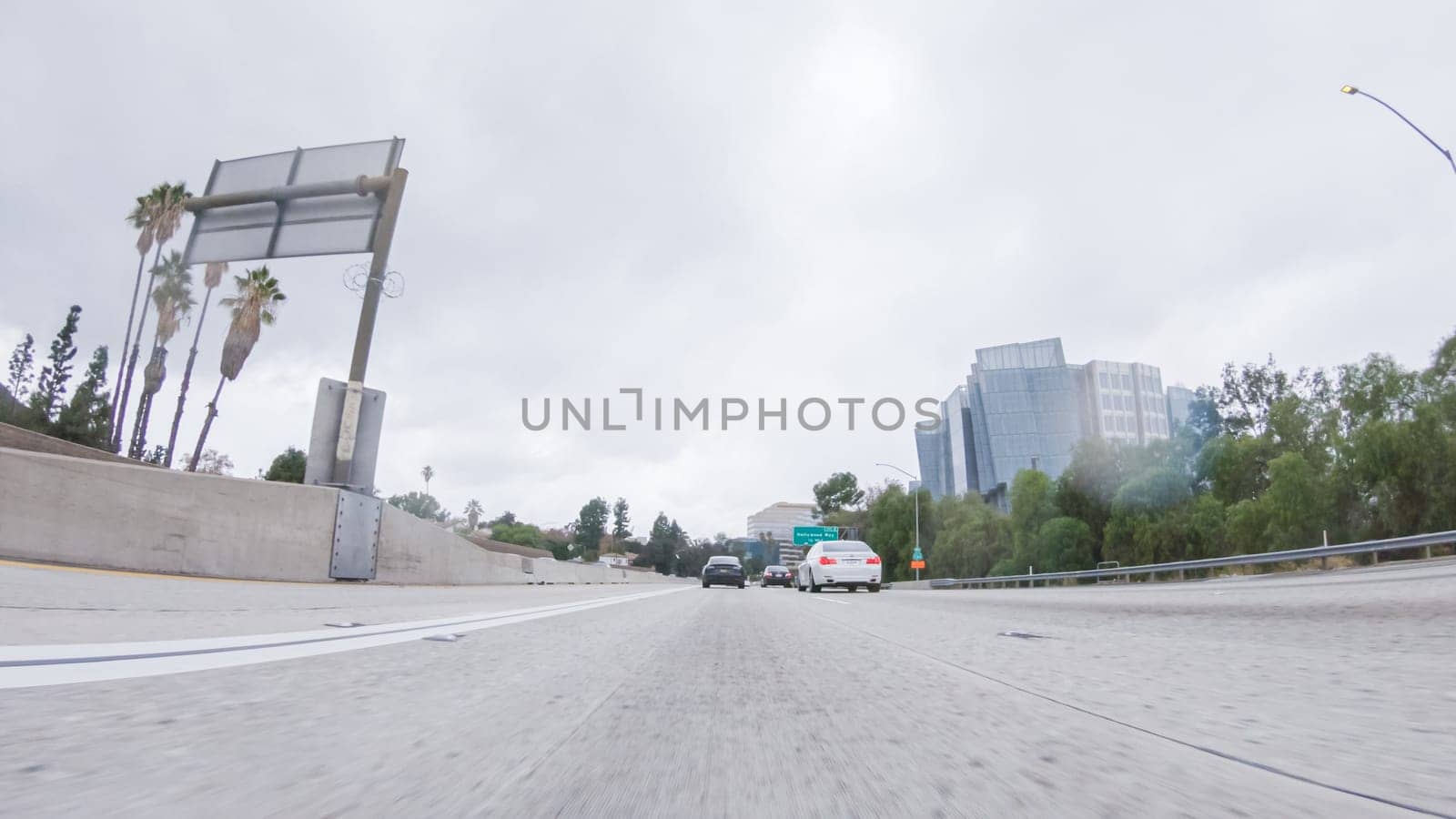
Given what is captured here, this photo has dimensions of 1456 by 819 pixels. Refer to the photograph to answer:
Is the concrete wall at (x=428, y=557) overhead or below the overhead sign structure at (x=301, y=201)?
below

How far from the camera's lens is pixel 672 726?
6.91 feet

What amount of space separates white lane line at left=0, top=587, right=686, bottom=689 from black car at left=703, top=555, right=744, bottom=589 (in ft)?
105

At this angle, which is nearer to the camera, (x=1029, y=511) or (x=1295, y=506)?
(x=1295, y=506)

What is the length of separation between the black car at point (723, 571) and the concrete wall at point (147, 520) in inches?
992

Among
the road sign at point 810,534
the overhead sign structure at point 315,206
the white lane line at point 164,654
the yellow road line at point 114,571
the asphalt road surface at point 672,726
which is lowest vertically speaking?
the asphalt road surface at point 672,726

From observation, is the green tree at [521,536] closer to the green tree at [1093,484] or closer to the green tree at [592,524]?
the green tree at [592,524]

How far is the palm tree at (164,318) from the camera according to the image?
43.5m

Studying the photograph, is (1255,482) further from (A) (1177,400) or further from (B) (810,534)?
(A) (1177,400)

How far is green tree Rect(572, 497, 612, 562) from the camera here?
179m

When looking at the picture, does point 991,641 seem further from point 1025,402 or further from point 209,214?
point 1025,402

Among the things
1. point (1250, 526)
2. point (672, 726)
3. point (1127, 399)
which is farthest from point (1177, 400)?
point (672, 726)

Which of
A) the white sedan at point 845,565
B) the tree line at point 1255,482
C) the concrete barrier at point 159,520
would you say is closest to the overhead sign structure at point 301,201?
the concrete barrier at point 159,520

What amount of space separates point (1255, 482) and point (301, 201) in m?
44.9

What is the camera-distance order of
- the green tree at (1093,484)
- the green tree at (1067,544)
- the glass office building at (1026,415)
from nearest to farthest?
the green tree at (1067,544), the green tree at (1093,484), the glass office building at (1026,415)
